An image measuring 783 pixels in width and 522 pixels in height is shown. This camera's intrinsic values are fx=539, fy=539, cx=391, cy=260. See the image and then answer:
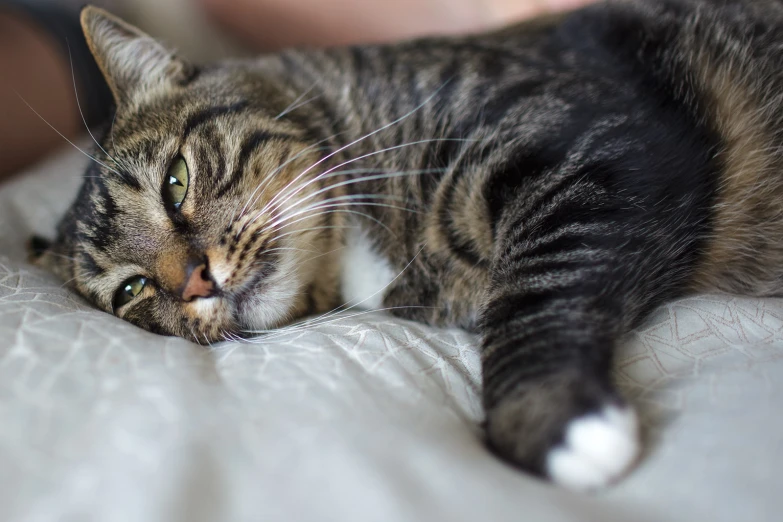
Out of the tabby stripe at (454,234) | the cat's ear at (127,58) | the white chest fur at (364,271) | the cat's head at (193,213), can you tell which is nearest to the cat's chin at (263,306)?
the cat's head at (193,213)

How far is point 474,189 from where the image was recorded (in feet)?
3.05

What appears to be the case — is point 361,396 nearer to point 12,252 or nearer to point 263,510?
point 263,510

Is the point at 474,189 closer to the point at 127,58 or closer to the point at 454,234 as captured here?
the point at 454,234

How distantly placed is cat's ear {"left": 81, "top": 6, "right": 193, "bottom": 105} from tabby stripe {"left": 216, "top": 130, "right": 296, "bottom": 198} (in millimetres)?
273

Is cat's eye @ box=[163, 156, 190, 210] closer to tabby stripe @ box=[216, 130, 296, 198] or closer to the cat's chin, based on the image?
tabby stripe @ box=[216, 130, 296, 198]

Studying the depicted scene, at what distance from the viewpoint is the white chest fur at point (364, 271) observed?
3.44 ft

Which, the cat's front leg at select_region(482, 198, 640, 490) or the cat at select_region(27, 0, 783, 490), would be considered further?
the cat at select_region(27, 0, 783, 490)

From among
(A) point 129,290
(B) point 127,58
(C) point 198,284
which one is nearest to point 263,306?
(C) point 198,284

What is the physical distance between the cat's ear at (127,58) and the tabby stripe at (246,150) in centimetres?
27

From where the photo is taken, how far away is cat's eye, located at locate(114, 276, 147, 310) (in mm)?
957

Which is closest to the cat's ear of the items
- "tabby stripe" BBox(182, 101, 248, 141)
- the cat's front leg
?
"tabby stripe" BBox(182, 101, 248, 141)

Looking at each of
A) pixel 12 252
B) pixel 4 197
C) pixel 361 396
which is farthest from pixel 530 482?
pixel 4 197

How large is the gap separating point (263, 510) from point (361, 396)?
0.18 metres

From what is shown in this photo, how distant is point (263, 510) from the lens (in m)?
0.53
